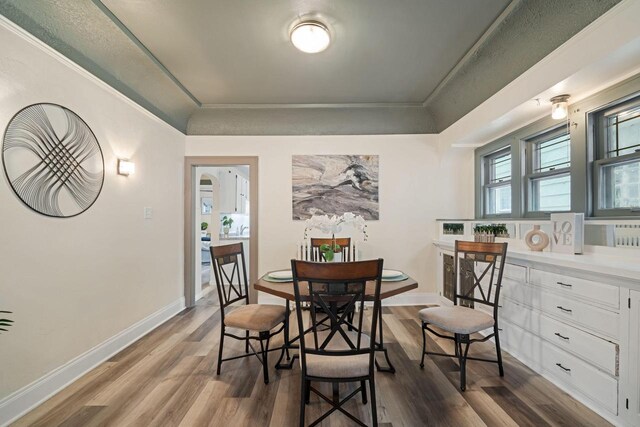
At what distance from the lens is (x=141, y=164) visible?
120 inches

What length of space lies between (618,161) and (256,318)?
3041 mm

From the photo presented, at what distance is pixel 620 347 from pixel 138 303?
3.90m

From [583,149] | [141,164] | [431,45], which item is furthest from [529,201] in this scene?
[141,164]

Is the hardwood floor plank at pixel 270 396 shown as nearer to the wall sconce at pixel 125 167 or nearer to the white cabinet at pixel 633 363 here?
the white cabinet at pixel 633 363

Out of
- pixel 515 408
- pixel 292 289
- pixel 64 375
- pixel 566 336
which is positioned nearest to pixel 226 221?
pixel 64 375

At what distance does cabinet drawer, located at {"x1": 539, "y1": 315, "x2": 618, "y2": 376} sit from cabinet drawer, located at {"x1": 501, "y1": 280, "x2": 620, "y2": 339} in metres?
0.05

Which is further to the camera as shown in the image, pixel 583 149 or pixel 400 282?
pixel 583 149

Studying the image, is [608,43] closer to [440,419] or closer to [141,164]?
[440,419]

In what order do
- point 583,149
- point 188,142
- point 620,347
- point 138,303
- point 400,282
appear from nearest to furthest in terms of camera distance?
point 620,347 → point 400,282 → point 583,149 → point 138,303 → point 188,142

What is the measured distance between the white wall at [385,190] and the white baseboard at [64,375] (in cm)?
163

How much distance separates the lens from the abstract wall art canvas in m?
4.05

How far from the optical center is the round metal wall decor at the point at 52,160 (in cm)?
178

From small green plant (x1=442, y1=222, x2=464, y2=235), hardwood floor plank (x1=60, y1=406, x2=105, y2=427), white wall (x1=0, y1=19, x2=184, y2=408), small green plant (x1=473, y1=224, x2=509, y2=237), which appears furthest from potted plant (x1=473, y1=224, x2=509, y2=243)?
white wall (x1=0, y1=19, x2=184, y2=408)

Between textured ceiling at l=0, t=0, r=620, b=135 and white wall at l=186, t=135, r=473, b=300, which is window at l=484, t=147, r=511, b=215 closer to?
white wall at l=186, t=135, r=473, b=300
